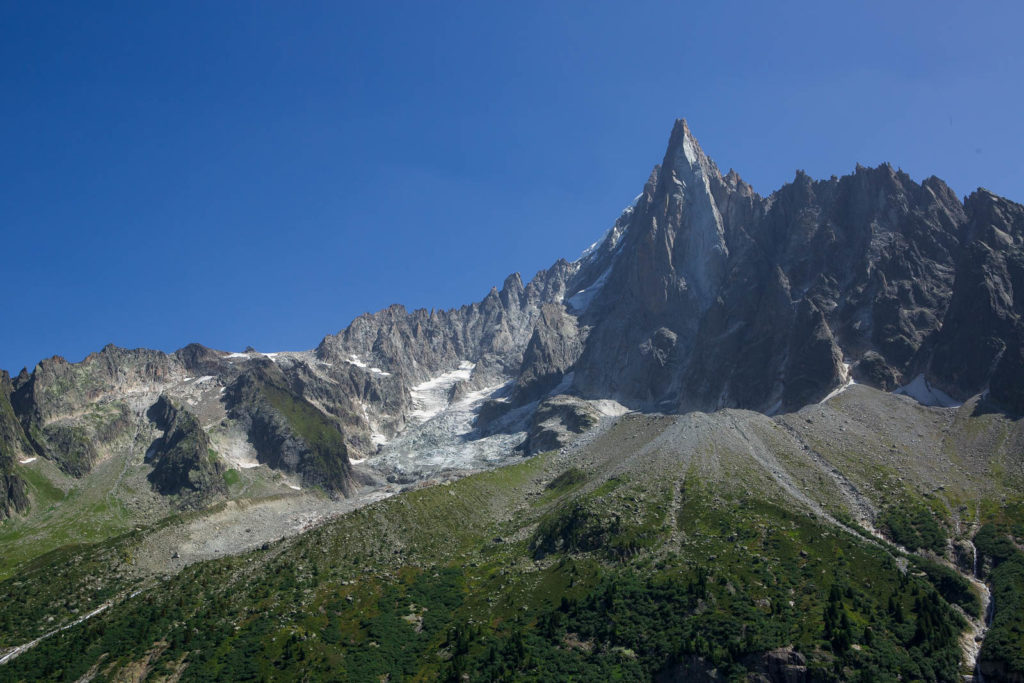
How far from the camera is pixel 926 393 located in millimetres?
184875

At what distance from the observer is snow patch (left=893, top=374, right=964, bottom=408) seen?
177125mm

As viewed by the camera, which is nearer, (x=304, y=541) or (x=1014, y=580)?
(x=1014, y=580)

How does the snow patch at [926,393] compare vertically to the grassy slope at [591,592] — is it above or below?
above

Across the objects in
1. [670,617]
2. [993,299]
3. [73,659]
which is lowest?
[670,617]

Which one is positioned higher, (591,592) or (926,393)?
(926,393)

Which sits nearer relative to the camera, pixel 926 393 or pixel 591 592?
pixel 591 592

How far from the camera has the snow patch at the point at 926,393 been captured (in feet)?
581

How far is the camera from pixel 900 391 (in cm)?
19088

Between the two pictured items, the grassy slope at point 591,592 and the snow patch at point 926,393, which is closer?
the grassy slope at point 591,592

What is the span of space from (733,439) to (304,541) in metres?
101

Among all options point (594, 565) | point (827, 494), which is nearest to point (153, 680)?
point (594, 565)

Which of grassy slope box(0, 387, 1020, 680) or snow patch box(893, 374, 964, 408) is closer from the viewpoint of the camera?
grassy slope box(0, 387, 1020, 680)

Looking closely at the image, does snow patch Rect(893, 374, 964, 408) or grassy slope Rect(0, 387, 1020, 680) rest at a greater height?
snow patch Rect(893, 374, 964, 408)

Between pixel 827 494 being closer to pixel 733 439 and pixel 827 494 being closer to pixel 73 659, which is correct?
pixel 733 439
